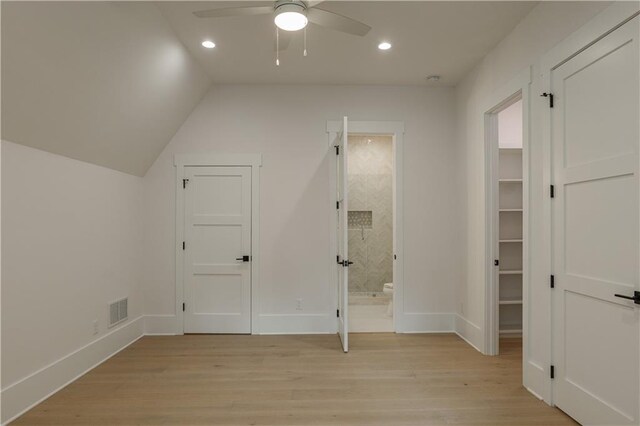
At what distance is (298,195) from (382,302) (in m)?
2.80

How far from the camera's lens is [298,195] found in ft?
14.4

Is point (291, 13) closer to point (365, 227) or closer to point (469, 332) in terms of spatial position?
point (469, 332)

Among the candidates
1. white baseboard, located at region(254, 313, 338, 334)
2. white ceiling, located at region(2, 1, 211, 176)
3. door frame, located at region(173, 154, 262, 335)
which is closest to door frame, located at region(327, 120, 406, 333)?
white baseboard, located at region(254, 313, 338, 334)

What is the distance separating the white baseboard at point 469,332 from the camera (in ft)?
12.2

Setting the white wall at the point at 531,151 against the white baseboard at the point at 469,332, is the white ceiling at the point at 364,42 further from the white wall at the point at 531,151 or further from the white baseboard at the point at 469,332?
the white baseboard at the point at 469,332

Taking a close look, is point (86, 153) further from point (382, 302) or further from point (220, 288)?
point (382, 302)

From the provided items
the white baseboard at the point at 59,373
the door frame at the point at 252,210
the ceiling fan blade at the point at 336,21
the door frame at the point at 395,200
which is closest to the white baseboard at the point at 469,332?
the door frame at the point at 395,200

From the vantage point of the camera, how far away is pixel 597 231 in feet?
7.27

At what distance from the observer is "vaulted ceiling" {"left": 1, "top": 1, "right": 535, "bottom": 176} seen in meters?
2.22

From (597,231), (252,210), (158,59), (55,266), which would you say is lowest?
(55,266)

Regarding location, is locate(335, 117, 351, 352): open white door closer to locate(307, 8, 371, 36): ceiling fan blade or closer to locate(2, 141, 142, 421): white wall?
locate(307, 8, 371, 36): ceiling fan blade

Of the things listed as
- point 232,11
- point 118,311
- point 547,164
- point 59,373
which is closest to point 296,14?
point 232,11

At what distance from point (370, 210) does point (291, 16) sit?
4.72m

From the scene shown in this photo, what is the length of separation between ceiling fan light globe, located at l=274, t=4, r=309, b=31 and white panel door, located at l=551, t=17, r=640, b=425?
1.83 metres
